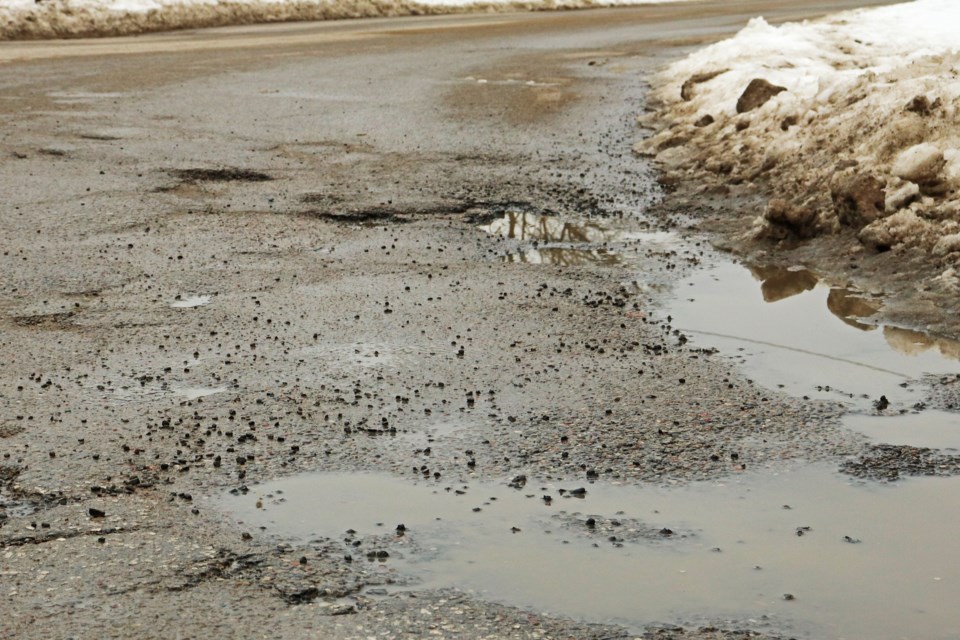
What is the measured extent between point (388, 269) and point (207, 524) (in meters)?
3.81

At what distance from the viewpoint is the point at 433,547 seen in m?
4.32

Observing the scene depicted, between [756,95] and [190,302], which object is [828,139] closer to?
[756,95]

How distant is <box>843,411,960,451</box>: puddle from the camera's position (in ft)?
17.1

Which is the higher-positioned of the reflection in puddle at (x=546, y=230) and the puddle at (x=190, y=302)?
the puddle at (x=190, y=302)

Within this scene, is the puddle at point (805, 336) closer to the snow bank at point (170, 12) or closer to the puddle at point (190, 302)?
the puddle at point (190, 302)

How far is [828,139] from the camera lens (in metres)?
10.1

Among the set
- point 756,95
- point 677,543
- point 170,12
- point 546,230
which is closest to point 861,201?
point 546,230

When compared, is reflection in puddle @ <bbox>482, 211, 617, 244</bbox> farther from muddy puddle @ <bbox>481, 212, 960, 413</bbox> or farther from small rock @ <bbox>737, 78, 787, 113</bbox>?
small rock @ <bbox>737, 78, 787, 113</bbox>

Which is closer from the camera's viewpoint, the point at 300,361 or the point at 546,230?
the point at 300,361

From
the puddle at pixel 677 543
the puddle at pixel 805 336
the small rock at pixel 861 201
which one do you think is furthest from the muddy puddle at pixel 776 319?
the puddle at pixel 677 543

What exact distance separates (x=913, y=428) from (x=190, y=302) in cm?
419

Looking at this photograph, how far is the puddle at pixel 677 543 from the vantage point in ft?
12.8

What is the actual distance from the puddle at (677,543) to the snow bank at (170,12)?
23.0 m

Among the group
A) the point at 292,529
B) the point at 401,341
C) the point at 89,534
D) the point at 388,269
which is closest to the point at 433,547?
the point at 292,529
